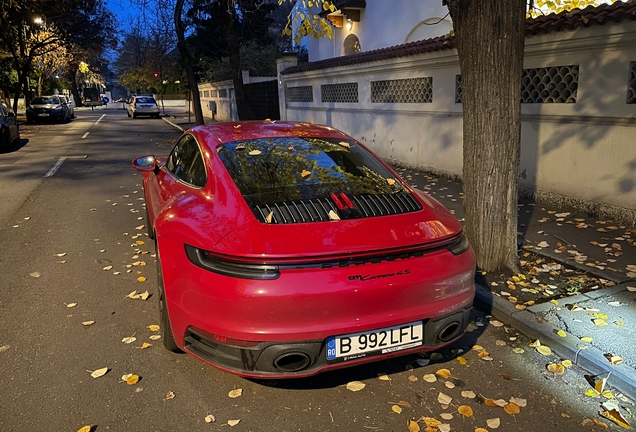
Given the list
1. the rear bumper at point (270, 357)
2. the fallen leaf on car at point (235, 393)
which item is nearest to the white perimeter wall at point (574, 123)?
the rear bumper at point (270, 357)

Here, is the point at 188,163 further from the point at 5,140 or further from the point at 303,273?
the point at 5,140

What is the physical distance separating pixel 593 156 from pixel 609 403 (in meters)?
4.51

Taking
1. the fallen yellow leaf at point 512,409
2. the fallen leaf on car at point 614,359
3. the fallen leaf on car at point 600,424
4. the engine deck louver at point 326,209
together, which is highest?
the engine deck louver at point 326,209

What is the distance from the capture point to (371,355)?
2.75 meters

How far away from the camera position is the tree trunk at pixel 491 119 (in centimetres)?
421

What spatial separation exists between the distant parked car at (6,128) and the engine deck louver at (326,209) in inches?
605

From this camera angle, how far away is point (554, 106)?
23.1 feet

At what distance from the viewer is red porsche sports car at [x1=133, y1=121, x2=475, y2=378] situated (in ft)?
8.38

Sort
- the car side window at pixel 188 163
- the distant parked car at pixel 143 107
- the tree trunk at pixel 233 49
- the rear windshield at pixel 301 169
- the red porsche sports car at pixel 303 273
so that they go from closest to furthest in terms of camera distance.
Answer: the red porsche sports car at pixel 303 273 < the rear windshield at pixel 301 169 < the car side window at pixel 188 163 < the tree trunk at pixel 233 49 < the distant parked car at pixel 143 107

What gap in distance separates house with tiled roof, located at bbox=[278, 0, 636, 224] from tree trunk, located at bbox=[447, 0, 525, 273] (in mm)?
2596

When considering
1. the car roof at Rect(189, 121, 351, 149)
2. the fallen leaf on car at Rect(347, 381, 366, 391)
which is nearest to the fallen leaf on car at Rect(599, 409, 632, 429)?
the fallen leaf on car at Rect(347, 381, 366, 391)

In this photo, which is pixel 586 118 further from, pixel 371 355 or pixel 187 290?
pixel 187 290

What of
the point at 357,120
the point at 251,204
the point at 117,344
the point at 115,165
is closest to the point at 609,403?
the point at 251,204

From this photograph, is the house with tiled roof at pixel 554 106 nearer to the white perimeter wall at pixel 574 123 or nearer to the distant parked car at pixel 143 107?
the white perimeter wall at pixel 574 123
